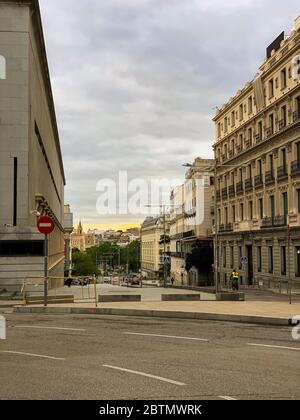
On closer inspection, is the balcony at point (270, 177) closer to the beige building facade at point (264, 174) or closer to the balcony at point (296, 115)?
the beige building facade at point (264, 174)

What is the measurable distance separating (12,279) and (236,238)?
3616 centimetres

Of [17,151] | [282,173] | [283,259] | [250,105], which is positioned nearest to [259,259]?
[283,259]

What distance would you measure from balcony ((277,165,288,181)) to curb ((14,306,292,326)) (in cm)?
3092

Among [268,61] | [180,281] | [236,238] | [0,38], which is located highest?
[268,61]

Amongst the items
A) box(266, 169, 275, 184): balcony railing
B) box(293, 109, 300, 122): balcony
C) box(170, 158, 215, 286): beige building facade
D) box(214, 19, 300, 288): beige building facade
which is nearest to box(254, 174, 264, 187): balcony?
box(214, 19, 300, 288): beige building facade

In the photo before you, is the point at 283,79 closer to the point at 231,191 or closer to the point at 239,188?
the point at 239,188

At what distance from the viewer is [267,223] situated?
51812mm

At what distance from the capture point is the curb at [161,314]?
705 inches

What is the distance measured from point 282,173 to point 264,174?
192 inches

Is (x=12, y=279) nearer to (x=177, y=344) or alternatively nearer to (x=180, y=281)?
(x=177, y=344)

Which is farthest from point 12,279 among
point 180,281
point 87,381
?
point 180,281
